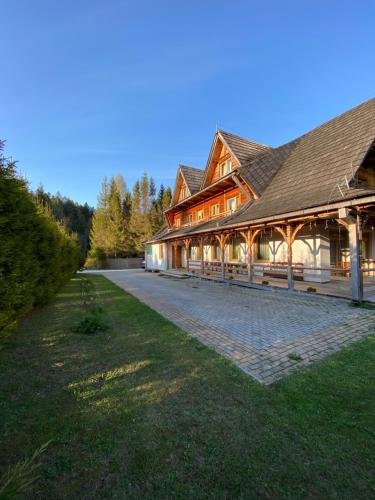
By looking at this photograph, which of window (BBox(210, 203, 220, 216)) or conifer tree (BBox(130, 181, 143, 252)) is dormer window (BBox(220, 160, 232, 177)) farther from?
conifer tree (BBox(130, 181, 143, 252))

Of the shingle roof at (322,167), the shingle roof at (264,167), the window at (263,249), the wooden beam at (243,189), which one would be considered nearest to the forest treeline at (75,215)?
the wooden beam at (243,189)

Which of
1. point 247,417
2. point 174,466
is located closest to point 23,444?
point 174,466

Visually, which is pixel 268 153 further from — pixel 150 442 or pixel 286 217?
pixel 150 442

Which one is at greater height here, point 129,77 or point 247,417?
point 129,77

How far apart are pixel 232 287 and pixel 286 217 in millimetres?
4980

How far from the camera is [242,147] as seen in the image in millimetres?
17641

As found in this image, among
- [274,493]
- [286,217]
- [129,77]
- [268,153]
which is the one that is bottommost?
[274,493]

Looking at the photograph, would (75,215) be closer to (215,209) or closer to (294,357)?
(215,209)

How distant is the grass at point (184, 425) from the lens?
73.4 inches

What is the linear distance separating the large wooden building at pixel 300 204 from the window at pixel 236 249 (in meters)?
0.07

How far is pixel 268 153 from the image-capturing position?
16.5 m

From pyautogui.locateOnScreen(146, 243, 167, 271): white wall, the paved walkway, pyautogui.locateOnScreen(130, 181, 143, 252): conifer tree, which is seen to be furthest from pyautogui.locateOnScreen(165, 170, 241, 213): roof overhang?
pyautogui.locateOnScreen(130, 181, 143, 252): conifer tree

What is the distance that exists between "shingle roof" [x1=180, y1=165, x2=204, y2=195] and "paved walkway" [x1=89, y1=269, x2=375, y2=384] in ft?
50.1

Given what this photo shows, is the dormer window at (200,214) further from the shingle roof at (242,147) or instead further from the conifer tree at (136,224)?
the conifer tree at (136,224)
